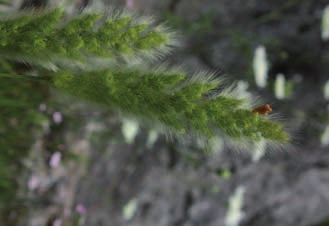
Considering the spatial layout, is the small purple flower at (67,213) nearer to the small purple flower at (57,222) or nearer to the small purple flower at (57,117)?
the small purple flower at (57,222)

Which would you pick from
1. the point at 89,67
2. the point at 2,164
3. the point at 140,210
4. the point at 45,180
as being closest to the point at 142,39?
the point at 89,67

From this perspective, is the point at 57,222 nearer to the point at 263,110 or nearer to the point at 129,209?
the point at 129,209

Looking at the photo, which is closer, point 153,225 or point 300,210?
point 153,225

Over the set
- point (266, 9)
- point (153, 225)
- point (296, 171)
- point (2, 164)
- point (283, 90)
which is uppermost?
point (266, 9)

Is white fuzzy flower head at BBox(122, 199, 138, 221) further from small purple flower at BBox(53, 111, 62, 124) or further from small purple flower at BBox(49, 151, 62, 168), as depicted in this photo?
small purple flower at BBox(53, 111, 62, 124)

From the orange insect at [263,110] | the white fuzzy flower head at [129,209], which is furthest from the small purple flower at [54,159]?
the orange insect at [263,110]

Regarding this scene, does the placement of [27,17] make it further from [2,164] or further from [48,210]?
[48,210]

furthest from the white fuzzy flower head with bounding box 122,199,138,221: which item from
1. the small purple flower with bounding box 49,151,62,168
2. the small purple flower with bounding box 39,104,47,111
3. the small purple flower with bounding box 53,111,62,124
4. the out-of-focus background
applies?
the small purple flower with bounding box 39,104,47,111

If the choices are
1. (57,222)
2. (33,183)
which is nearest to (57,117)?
(33,183)
